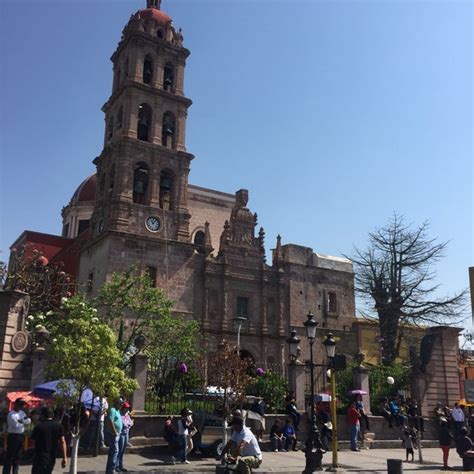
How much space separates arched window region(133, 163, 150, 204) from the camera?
3278cm

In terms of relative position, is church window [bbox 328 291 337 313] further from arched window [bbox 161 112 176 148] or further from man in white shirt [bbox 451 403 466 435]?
man in white shirt [bbox 451 403 466 435]

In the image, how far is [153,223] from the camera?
31.5 metres

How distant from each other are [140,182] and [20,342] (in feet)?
62.3

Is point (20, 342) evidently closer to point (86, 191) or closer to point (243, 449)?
point (243, 449)

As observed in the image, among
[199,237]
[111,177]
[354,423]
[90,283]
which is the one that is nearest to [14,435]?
[354,423]

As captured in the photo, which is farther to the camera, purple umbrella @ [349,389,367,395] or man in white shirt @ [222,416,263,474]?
purple umbrella @ [349,389,367,395]

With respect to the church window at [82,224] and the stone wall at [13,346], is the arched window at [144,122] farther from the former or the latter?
the stone wall at [13,346]

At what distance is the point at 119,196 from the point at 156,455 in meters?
18.4

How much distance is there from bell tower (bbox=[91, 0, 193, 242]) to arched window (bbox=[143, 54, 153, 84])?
0.06 metres

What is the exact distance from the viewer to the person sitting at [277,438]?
17000 millimetres

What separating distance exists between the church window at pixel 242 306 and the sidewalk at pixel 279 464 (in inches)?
656

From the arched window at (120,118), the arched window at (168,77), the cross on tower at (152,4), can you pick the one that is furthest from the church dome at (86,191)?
the cross on tower at (152,4)

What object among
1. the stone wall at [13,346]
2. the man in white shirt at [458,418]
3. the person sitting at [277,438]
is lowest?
the person sitting at [277,438]

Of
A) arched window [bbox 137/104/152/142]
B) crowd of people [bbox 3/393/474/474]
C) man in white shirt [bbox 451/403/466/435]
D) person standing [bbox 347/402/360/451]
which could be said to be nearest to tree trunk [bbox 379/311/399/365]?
crowd of people [bbox 3/393/474/474]
